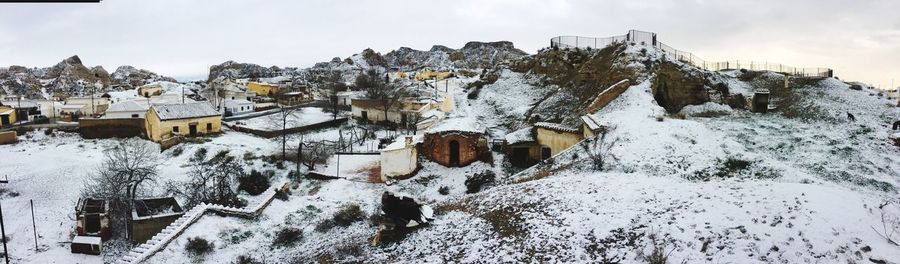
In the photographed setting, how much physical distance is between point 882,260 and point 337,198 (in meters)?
19.1

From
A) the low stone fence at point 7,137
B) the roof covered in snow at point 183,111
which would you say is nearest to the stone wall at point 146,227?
the roof covered in snow at point 183,111

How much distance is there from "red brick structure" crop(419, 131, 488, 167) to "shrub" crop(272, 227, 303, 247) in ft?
35.3

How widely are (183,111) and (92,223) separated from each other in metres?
19.4

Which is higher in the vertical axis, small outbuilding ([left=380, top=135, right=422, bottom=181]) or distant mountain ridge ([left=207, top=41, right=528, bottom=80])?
distant mountain ridge ([left=207, top=41, right=528, bottom=80])

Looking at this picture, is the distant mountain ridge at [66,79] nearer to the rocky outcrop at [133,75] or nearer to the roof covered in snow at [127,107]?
the rocky outcrop at [133,75]

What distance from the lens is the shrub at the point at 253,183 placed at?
2811 centimetres

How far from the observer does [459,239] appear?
1409 centimetres

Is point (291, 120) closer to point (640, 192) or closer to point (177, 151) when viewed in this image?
point (177, 151)

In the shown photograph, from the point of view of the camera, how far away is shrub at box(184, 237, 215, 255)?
51.8ft

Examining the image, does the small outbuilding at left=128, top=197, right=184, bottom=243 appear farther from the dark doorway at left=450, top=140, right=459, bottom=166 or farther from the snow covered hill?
the dark doorway at left=450, top=140, right=459, bottom=166

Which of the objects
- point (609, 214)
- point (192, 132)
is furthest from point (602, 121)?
point (192, 132)

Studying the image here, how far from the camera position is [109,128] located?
40.7 meters

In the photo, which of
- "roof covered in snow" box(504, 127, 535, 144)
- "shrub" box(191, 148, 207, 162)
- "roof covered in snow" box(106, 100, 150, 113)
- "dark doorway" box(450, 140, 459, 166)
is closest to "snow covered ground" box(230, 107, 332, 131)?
"shrub" box(191, 148, 207, 162)

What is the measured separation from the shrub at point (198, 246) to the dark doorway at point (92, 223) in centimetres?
1019
